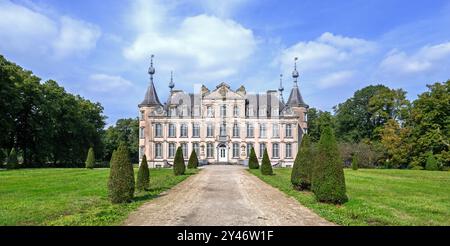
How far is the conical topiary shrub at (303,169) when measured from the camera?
14227 mm

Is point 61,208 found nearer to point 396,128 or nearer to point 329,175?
point 329,175

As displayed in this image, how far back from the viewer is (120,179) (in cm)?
1059

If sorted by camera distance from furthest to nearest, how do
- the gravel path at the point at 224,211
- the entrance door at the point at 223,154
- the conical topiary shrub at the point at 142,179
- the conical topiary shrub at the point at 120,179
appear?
the entrance door at the point at 223,154
the conical topiary shrub at the point at 142,179
the conical topiary shrub at the point at 120,179
the gravel path at the point at 224,211

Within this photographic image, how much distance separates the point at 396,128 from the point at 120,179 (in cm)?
3954

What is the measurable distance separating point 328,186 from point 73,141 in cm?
3999

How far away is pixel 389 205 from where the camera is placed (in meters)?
10.8

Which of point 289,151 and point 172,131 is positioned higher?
point 172,131

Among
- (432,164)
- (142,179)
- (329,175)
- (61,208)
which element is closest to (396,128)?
(432,164)

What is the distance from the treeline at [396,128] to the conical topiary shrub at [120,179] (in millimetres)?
27274

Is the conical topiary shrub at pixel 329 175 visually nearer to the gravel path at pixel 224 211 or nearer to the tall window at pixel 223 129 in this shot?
the gravel path at pixel 224 211

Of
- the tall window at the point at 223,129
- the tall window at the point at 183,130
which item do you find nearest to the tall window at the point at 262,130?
the tall window at the point at 223,129

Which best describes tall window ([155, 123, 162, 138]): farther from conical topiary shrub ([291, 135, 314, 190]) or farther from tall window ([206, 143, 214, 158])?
conical topiary shrub ([291, 135, 314, 190])

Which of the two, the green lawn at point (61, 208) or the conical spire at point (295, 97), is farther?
the conical spire at point (295, 97)

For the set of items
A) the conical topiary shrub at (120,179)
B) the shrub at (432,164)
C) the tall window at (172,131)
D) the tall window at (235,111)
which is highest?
the tall window at (235,111)
